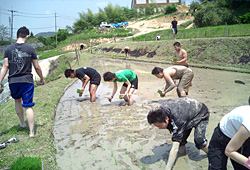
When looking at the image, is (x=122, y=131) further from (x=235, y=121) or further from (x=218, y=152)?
(x=235, y=121)

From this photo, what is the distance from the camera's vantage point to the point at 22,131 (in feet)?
17.5

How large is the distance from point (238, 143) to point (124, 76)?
16.0ft

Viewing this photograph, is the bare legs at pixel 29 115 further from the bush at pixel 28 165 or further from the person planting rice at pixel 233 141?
the person planting rice at pixel 233 141

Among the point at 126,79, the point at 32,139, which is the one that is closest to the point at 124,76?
the point at 126,79

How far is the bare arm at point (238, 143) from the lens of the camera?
2.28 m

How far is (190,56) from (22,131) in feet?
45.7

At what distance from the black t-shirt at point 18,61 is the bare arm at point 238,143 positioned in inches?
155

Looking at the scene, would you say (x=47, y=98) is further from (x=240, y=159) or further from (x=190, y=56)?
(x=190, y=56)

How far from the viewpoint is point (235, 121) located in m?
2.47

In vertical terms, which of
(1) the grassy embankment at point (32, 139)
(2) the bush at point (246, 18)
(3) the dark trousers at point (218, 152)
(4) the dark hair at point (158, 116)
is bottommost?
(1) the grassy embankment at point (32, 139)

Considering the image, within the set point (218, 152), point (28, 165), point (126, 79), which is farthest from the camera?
point (126, 79)

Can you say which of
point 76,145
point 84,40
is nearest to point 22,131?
point 76,145

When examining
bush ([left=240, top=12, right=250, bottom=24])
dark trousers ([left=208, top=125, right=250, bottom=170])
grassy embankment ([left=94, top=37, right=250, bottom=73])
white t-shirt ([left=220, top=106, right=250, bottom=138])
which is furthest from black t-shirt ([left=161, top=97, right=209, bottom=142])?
bush ([left=240, top=12, right=250, bottom=24])

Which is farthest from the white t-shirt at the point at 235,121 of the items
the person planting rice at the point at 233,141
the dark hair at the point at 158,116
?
the dark hair at the point at 158,116
